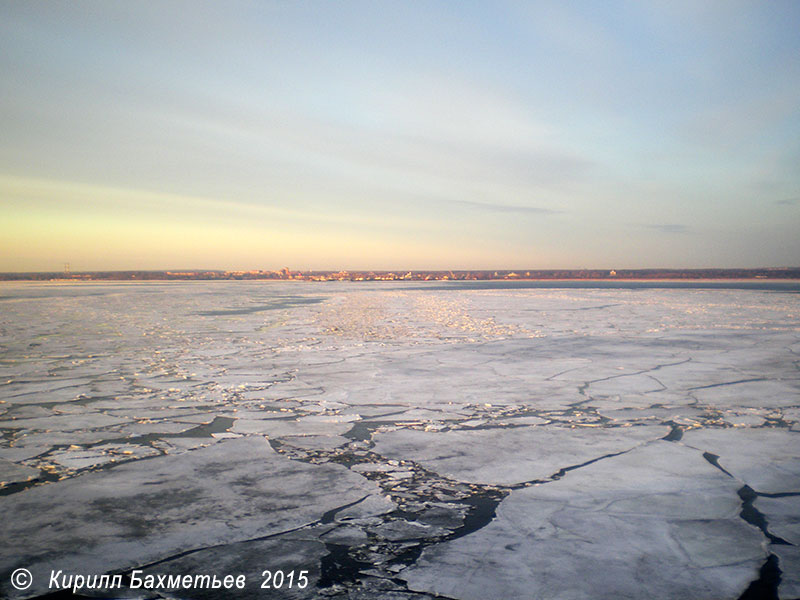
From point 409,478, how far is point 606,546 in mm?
890

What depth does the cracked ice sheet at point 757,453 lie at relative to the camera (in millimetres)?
2299

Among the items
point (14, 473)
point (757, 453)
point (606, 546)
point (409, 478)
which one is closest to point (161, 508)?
point (14, 473)

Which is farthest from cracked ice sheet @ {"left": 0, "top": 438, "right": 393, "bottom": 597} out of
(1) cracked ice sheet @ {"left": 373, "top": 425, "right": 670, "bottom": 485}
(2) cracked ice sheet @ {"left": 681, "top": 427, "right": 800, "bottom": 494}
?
(2) cracked ice sheet @ {"left": 681, "top": 427, "right": 800, "bottom": 494}

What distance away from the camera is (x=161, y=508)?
206 cm

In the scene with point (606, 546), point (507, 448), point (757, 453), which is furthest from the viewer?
point (507, 448)

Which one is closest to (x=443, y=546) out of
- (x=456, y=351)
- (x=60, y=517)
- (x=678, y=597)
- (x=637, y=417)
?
(x=678, y=597)

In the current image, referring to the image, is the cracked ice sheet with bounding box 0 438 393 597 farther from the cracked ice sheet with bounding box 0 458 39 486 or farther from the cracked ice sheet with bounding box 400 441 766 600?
the cracked ice sheet with bounding box 400 441 766 600

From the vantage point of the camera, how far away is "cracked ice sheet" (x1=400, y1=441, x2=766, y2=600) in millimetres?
1511

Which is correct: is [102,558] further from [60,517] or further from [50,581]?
[60,517]

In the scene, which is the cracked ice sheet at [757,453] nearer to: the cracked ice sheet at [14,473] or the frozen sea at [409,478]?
the frozen sea at [409,478]

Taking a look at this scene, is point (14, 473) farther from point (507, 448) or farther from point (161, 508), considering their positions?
point (507, 448)

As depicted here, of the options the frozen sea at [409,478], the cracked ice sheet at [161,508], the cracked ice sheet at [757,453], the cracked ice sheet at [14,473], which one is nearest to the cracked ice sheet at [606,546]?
the frozen sea at [409,478]

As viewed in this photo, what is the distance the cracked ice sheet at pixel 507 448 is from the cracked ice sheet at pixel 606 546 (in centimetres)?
22

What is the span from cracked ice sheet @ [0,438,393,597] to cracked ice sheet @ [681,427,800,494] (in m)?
1.63
